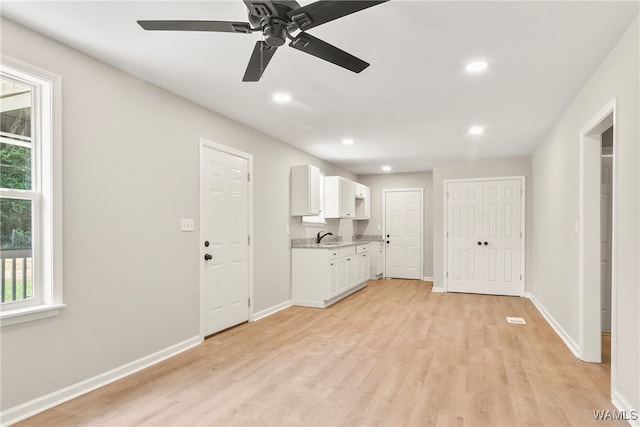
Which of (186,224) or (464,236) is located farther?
(464,236)

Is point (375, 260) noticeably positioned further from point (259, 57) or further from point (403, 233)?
point (259, 57)

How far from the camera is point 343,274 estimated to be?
19.5 ft

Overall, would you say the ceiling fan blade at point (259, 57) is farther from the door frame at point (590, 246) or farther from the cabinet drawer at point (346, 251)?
the cabinet drawer at point (346, 251)

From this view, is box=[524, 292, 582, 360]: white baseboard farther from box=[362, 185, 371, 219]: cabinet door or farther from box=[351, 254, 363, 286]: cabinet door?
box=[362, 185, 371, 219]: cabinet door

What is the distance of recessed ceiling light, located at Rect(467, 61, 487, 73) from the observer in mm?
2777

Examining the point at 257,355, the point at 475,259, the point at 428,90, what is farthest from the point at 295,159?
the point at 475,259

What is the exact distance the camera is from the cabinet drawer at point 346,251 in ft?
19.2

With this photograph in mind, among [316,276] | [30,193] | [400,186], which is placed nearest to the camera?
[30,193]

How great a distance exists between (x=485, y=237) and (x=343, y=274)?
2662 mm

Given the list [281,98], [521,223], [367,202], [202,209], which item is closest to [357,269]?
[367,202]

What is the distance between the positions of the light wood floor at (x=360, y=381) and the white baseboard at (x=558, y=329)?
0.07 meters

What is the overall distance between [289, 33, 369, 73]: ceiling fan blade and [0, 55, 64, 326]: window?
5.84 feet

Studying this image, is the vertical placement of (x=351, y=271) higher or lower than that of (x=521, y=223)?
lower

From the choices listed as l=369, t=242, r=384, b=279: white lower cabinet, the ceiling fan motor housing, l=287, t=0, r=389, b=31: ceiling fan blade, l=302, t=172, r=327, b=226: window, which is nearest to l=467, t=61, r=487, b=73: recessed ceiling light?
l=287, t=0, r=389, b=31: ceiling fan blade
